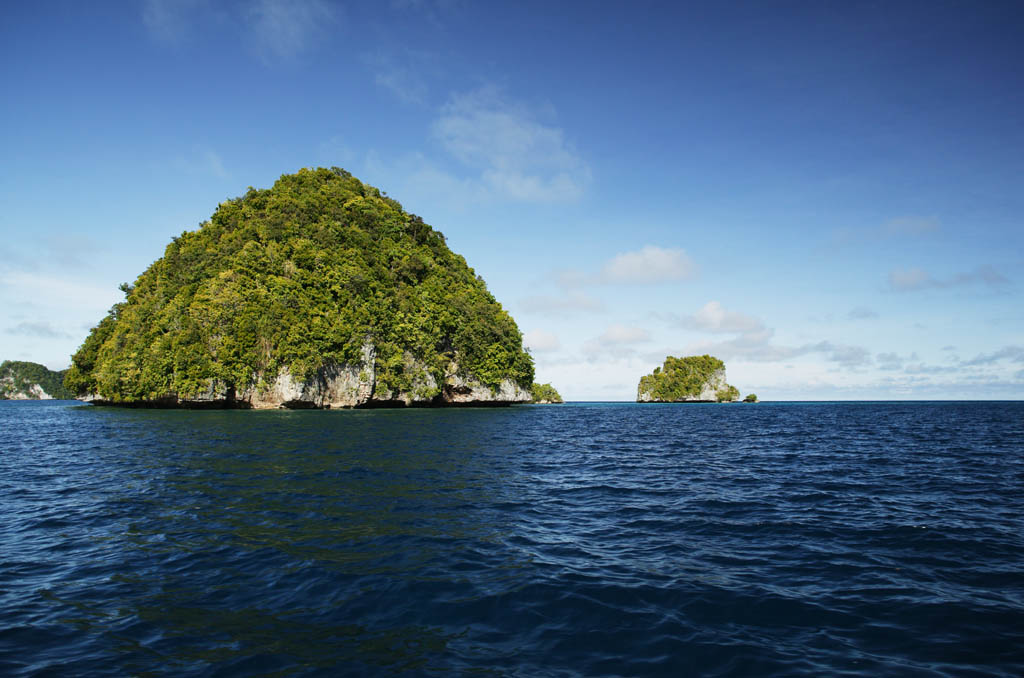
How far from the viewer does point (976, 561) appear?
902 centimetres

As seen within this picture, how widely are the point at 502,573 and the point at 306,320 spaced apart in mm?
63680

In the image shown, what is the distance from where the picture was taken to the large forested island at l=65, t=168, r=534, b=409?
63281 mm

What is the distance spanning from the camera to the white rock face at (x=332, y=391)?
64.2m

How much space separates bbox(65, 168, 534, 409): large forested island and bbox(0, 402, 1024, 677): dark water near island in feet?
161

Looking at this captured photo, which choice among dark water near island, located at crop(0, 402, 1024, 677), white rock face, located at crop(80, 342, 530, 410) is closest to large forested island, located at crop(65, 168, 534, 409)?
white rock face, located at crop(80, 342, 530, 410)

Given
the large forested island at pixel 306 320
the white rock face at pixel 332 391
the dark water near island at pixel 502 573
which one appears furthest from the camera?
the white rock face at pixel 332 391

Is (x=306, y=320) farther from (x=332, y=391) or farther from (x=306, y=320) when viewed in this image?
(x=332, y=391)

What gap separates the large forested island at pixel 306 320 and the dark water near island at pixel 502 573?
161 feet

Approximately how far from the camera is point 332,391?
225ft

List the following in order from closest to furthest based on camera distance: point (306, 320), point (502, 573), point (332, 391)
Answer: point (502, 573)
point (306, 320)
point (332, 391)

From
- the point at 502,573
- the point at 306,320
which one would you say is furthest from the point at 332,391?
the point at 502,573

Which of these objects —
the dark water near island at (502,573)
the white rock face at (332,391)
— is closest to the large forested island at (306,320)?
the white rock face at (332,391)

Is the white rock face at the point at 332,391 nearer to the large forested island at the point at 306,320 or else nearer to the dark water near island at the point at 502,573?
the large forested island at the point at 306,320

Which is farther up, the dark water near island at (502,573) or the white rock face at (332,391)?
the white rock face at (332,391)
